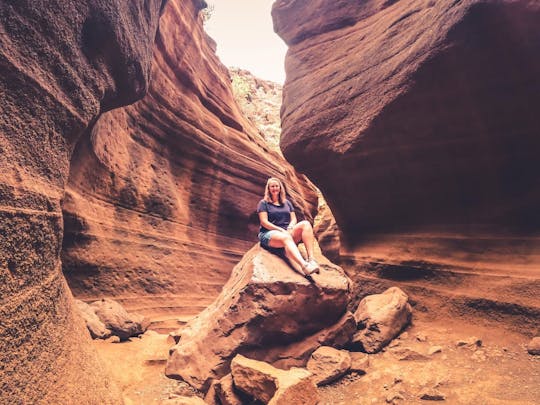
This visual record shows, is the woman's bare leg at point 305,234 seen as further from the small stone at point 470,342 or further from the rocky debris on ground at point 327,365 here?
the small stone at point 470,342

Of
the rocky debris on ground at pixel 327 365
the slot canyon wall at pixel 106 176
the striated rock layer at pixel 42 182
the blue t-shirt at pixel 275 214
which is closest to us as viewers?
the striated rock layer at pixel 42 182

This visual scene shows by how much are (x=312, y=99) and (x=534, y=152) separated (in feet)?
14.4

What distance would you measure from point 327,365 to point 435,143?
421cm

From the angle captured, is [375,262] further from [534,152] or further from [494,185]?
[534,152]

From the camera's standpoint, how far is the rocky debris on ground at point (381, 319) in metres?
4.54

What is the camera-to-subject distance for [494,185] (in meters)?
5.58

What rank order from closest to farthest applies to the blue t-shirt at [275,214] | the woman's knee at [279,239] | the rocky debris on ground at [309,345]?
the rocky debris on ground at [309,345]
the woman's knee at [279,239]
the blue t-shirt at [275,214]

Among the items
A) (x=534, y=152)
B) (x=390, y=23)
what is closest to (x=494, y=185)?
(x=534, y=152)

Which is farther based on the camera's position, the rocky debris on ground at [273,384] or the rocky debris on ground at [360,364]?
the rocky debris on ground at [360,364]

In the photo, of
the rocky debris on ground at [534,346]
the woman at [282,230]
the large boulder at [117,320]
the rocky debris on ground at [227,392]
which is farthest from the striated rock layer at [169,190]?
the rocky debris on ground at [534,346]

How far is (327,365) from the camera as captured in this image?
385 cm

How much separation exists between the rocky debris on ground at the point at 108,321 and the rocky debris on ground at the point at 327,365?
294cm

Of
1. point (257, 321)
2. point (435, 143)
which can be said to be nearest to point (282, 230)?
point (257, 321)

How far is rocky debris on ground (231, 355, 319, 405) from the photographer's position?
9.66 ft
